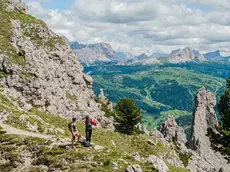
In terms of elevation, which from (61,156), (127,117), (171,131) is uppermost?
(61,156)

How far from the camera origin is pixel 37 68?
220 ft

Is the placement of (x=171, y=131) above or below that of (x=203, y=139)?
above

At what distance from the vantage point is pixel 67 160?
84.8ft

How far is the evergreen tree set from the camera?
329 feet

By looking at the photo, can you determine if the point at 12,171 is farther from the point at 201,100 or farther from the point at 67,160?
the point at 201,100

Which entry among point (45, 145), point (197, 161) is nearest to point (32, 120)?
point (45, 145)

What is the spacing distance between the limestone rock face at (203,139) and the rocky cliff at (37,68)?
38379 mm

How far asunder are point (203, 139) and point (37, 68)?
7689cm

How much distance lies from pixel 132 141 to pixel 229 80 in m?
27.1

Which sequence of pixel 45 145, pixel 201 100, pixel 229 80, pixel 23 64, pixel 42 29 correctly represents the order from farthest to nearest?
pixel 201 100 → pixel 42 29 → pixel 23 64 → pixel 229 80 → pixel 45 145

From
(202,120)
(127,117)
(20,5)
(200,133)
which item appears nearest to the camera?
(127,117)

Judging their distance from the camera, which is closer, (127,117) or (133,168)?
(133,168)

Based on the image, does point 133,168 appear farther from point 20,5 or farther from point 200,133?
point 20,5

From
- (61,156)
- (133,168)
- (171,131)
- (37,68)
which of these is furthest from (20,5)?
(133,168)
